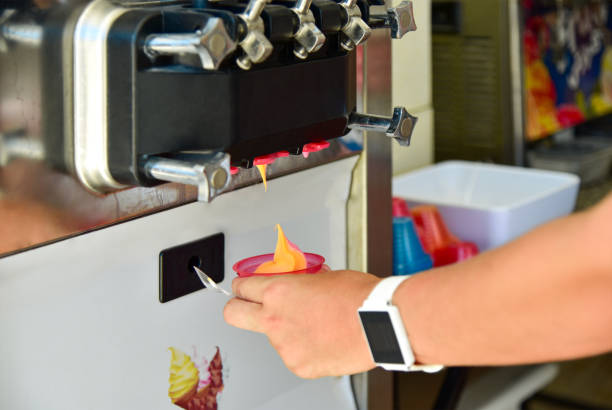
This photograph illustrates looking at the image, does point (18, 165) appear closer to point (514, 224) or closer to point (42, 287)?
point (42, 287)

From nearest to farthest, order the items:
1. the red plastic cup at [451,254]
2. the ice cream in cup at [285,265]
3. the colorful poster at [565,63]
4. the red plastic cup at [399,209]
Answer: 1. the ice cream in cup at [285,265]
2. the red plastic cup at [399,209]
3. the red plastic cup at [451,254]
4. the colorful poster at [565,63]

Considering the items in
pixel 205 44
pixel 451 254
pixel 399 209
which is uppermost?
pixel 205 44

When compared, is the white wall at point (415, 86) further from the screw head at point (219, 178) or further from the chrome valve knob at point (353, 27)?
the screw head at point (219, 178)

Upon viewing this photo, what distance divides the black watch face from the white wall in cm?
133

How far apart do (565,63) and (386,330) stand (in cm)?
225

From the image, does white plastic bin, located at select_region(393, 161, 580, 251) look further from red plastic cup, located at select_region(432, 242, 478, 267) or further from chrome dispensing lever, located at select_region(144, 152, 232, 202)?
chrome dispensing lever, located at select_region(144, 152, 232, 202)

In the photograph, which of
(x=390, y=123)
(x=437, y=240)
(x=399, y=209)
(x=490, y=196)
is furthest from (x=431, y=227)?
(x=390, y=123)

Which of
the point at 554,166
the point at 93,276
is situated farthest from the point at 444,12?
the point at 93,276

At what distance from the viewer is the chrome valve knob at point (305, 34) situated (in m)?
0.79

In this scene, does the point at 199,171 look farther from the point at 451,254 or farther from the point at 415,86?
the point at 415,86

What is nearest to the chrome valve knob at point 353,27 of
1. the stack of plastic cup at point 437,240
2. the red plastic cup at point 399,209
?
the red plastic cup at point 399,209

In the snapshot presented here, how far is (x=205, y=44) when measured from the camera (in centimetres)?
68

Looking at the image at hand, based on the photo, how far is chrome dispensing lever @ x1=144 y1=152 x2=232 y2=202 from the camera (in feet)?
2.33

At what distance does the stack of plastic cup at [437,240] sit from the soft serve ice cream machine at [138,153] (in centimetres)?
77
